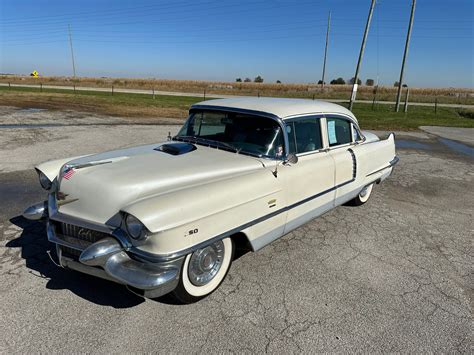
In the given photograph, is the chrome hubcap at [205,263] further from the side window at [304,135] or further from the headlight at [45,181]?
the headlight at [45,181]

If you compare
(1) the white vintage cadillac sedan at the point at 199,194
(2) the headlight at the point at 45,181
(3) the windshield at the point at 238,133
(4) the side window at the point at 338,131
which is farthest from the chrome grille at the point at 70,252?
(4) the side window at the point at 338,131

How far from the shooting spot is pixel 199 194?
2688mm

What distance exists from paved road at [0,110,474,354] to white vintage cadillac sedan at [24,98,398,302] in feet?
1.04

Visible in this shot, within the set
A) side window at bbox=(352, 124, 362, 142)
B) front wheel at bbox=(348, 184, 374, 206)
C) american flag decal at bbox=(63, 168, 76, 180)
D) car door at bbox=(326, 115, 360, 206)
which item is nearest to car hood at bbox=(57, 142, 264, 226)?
american flag decal at bbox=(63, 168, 76, 180)

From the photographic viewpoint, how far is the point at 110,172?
2951 millimetres

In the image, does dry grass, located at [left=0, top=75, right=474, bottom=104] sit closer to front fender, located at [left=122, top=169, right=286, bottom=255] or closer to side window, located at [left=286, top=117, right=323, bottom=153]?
side window, located at [left=286, top=117, right=323, bottom=153]

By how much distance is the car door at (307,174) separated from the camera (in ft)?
11.4

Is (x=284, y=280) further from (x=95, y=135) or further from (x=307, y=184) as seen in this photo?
(x=95, y=135)

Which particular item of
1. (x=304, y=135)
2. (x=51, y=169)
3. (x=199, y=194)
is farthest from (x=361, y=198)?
(x=51, y=169)

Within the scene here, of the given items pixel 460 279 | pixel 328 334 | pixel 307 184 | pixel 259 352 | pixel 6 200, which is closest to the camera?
pixel 259 352

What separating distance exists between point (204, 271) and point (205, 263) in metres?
0.08

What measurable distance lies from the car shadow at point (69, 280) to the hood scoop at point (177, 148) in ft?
4.71

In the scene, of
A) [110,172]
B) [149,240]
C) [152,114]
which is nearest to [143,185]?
[110,172]

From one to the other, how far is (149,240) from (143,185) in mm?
569
